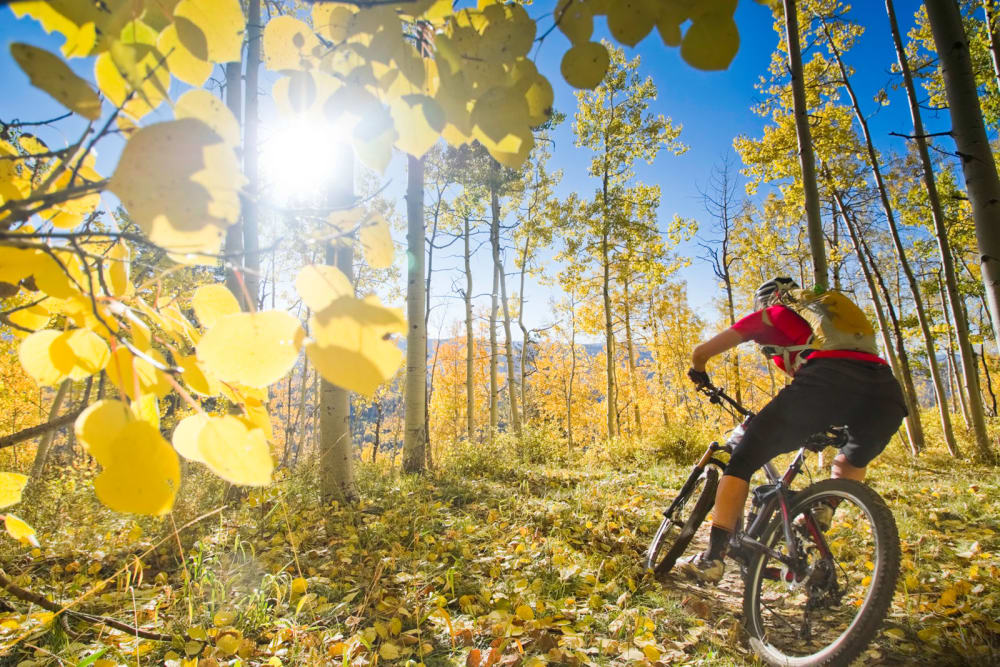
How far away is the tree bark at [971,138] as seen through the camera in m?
2.38

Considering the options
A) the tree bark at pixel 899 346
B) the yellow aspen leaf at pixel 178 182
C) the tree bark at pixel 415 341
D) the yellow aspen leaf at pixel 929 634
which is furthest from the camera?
the tree bark at pixel 899 346

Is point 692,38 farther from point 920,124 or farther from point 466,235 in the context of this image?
point 466,235

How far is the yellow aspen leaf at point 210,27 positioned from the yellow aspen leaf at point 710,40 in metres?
0.50

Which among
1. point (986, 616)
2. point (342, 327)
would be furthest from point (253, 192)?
point (986, 616)

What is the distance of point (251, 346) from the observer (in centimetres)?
38

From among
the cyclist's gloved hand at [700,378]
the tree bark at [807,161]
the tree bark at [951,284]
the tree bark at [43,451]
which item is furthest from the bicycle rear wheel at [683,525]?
the tree bark at [43,451]

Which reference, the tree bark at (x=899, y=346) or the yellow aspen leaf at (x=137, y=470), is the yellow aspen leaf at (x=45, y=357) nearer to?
the yellow aspen leaf at (x=137, y=470)

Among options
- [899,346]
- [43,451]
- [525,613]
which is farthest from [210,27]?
[43,451]

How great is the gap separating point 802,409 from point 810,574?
2.58 feet

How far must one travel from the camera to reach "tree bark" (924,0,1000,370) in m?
2.38

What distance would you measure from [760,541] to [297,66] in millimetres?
2750

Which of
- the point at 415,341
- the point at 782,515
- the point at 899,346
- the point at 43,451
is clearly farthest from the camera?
the point at 43,451

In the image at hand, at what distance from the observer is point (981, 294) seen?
14297 mm

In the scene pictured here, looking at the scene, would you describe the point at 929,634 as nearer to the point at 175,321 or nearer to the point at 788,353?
the point at 788,353
